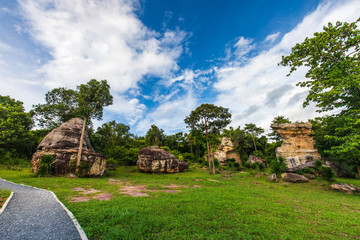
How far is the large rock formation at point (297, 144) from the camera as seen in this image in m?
22.6

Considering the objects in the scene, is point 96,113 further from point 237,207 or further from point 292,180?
point 292,180

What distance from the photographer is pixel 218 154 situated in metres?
34.1

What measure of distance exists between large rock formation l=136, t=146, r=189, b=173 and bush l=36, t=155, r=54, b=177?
10.2 m

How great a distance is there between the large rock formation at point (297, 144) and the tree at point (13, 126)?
4474 cm

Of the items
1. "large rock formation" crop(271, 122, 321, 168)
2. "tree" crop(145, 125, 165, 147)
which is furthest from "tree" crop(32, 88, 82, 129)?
"large rock formation" crop(271, 122, 321, 168)

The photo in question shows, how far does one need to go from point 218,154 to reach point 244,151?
763 centimetres

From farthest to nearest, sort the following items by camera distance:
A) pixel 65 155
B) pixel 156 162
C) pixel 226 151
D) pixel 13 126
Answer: pixel 226 151 < pixel 13 126 < pixel 156 162 < pixel 65 155

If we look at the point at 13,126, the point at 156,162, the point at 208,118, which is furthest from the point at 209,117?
the point at 13,126

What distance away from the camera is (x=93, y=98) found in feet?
53.4

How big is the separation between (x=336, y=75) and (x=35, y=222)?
1500cm

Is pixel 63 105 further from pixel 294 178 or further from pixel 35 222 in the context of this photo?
pixel 294 178

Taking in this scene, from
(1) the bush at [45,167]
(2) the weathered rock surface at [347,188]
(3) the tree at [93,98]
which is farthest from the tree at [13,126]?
(2) the weathered rock surface at [347,188]

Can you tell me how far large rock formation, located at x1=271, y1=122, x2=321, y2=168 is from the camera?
2264 centimetres

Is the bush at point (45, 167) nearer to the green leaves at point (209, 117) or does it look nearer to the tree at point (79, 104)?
the tree at point (79, 104)
